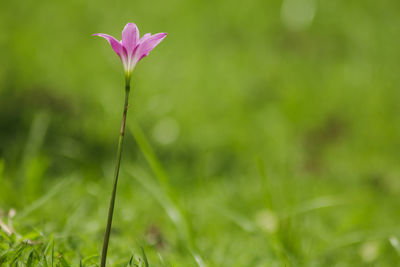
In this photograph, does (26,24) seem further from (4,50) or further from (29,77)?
(29,77)

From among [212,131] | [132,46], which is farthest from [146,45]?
[212,131]

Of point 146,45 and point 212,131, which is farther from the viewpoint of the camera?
point 212,131

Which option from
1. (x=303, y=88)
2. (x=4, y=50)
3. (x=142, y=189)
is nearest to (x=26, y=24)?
(x=4, y=50)

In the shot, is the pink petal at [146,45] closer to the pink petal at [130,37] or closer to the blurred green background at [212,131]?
the pink petal at [130,37]

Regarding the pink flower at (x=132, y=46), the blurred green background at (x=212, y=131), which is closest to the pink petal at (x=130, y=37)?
the pink flower at (x=132, y=46)

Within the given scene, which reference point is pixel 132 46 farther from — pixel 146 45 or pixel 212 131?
pixel 212 131

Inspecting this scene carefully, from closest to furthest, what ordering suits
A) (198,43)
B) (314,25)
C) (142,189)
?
(142,189) → (198,43) → (314,25)

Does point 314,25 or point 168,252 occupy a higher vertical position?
point 314,25
